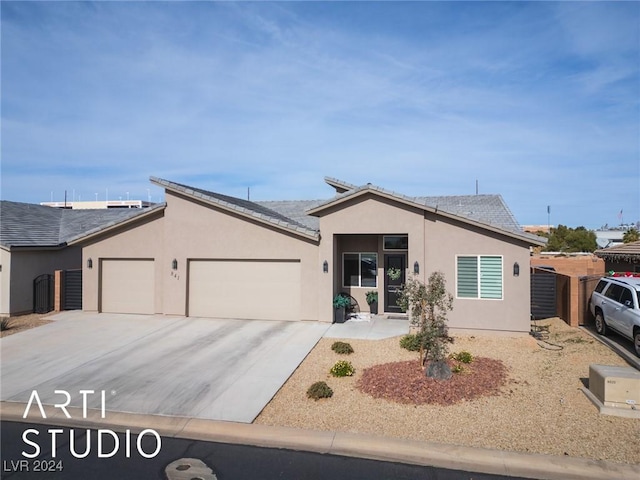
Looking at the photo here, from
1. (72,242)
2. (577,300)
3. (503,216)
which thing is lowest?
(577,300)

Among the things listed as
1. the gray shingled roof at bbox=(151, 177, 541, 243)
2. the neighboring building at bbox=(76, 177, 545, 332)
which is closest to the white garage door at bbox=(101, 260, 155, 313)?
the neighboring building at bbox=(76, 177, 545, 332)

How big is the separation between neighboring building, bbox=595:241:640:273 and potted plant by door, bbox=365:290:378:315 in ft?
41.9

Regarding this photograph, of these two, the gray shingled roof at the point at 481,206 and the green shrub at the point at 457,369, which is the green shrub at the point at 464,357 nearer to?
the green shrub at the point at 457,369

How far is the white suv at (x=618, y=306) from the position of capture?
11384 millimetres

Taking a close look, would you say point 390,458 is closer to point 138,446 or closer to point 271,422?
point 271,422

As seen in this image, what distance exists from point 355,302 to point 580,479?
1138cm

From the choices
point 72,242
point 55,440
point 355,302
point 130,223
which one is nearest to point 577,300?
point 355,302

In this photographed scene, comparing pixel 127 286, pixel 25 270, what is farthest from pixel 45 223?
pixel 127 286

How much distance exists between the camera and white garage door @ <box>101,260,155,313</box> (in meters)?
17.0

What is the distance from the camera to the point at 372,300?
16.5 meters

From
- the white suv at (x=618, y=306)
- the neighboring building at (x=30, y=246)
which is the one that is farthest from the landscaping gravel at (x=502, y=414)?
the neighboring building at (x=30, y=246)

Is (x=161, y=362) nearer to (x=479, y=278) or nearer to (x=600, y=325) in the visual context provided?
(x=479, y=278)

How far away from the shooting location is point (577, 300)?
1502 centimetres

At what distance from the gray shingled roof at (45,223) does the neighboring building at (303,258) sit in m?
1.66
